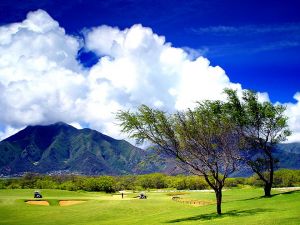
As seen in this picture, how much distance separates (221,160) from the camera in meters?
42.7

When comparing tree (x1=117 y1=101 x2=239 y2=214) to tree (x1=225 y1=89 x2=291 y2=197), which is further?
tree (x1=225 y1=89 x2=291 y2=197)

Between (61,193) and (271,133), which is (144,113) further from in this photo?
(61,193)

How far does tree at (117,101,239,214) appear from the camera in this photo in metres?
41.7

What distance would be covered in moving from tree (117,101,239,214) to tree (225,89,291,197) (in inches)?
768

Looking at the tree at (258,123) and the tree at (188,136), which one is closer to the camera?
the tree at (188,136)

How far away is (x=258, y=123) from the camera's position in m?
62.3

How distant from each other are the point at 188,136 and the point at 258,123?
24167 mm

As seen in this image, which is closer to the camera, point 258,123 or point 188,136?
point 188,136

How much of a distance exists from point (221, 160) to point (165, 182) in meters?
136

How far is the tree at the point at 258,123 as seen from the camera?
61.8m

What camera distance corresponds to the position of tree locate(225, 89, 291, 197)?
6181 cm

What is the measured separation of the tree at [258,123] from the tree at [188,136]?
64.0 ft

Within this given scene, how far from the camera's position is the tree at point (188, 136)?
41.7 m

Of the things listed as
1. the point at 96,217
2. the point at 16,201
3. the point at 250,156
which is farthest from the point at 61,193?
the point at 250,156
